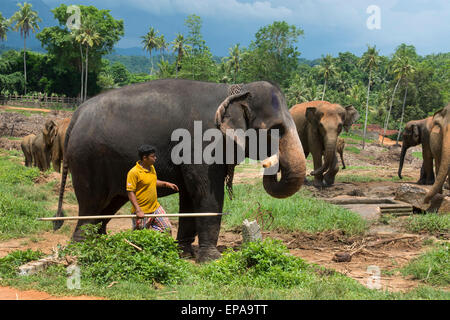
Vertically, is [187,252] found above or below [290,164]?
below

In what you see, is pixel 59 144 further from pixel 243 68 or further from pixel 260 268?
pixel 243 68

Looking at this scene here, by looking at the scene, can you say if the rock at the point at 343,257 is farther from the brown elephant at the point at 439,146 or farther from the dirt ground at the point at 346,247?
the brown elephant at the point at 439,146

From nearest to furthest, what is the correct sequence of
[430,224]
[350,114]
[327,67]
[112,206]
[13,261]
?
[13,261] → [112,206] → [430,224] → [350,114] → [327,67]

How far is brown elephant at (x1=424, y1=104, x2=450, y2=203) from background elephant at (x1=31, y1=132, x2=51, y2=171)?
503 inches

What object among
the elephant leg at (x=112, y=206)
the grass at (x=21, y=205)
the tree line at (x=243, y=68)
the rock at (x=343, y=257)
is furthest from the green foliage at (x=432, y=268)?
the tree line at (x=243, y=68)

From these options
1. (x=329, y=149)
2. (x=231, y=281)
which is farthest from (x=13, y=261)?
(x=329, y=149)

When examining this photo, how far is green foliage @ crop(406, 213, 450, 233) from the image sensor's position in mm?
8680

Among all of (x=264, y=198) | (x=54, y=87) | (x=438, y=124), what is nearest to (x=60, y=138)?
(x=264, y=198)

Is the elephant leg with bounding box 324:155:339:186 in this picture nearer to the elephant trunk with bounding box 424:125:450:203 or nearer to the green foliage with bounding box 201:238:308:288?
the elephant trunk with bounding box 424:125:450:203

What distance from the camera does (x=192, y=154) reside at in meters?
6.33

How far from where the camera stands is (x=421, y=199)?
10828 millimetres

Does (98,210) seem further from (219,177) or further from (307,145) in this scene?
(307,145)

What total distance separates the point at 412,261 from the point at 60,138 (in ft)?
35.1

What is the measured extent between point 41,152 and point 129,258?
14.0 metres
